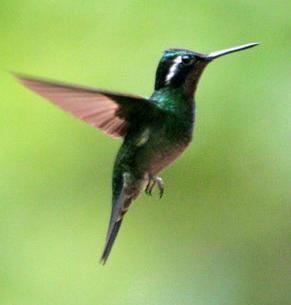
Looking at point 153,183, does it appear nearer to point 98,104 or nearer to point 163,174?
point 98,104

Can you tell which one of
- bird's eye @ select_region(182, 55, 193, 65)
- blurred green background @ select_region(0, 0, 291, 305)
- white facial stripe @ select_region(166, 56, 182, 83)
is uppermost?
bird's eye @ select_region(182, 55, 193, 65)

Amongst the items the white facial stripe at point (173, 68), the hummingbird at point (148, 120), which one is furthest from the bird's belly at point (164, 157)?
the white facial stripe at point (173, 68)

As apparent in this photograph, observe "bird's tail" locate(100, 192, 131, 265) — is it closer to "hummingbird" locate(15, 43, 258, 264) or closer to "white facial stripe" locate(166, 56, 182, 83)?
"hummingbird" locate(15, 43, 258, 264)

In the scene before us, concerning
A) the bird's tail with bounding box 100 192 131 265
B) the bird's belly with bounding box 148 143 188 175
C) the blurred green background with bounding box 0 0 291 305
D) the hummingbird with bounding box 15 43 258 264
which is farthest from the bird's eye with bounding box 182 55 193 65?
the blurred green background with bounding box 0 0 291 305

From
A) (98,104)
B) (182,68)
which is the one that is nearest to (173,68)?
(182,68)

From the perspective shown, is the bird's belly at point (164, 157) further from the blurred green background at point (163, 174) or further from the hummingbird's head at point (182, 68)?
the blurred green background at point (163, 174)

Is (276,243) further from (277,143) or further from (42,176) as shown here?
(42,176)

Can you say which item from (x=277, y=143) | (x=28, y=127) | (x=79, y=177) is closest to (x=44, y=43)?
(x=28, y=127)
